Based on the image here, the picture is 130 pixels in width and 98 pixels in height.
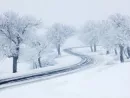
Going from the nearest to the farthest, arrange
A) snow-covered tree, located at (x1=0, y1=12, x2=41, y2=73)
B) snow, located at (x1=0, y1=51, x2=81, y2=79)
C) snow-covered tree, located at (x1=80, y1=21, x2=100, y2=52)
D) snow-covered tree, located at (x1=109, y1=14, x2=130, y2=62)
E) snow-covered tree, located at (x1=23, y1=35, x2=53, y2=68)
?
snow, located at (x1=0, y1=51, x2=81, y2=79) < snow-covered tree, located at (x1=0, y1=12, x2=41, y2=73) < snow-covered tree, located at (x1=23, y1=35, x2=53, y2=68) < snow-covered tree, located at (x1=109, y1=14, x2=130, y2=62) < snow-covered tree, located at (x1=80, y1=21, x2=100, y2=52)

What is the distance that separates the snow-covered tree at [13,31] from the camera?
118ft

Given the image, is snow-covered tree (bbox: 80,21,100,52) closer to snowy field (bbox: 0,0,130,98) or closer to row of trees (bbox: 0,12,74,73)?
snowy field (bbox: 0,0,130,98)

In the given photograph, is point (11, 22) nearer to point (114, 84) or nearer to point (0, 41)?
point (0, 41)

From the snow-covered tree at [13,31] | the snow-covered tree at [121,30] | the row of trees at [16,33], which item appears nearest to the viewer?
the snow-covered tree at [13,31]

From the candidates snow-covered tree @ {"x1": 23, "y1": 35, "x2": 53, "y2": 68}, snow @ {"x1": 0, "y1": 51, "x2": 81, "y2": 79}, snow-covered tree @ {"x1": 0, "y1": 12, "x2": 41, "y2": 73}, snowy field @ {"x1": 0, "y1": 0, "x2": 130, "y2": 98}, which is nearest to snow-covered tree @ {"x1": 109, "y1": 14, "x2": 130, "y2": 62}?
snowy field @ {"x1": 0, "y1": 0, "x2": 130, "y2": 98}

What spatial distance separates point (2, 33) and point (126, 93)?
27.6 meters

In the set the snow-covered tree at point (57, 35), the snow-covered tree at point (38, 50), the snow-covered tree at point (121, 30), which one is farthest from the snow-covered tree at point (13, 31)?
the snow-covered tree at point (57, 35)

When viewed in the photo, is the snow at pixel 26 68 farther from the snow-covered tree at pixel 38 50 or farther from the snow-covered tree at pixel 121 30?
the snow-covered tree at pixel 121 30

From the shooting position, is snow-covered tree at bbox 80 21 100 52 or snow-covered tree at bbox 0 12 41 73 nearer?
snow-covered tree at bbox 0 12 41 73

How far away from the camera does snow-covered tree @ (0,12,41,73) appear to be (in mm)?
35844

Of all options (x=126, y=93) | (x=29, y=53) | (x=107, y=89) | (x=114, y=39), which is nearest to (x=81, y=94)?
(x=107, y=89)

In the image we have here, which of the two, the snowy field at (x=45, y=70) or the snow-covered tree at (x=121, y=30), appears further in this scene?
the snow-covered tree at (x=121, y=30)

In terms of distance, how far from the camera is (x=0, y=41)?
120ft

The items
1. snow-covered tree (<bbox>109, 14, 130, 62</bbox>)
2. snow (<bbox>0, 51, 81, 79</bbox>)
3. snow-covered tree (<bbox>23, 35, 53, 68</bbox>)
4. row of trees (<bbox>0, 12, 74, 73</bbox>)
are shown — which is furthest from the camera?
snow-covered tree (<bbox>109, 14, 130, 62</bbox>)
